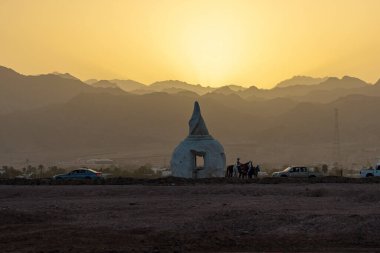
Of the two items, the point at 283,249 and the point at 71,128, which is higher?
the point at 71,128

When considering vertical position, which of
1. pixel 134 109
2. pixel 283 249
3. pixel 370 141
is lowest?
pixel 283 249

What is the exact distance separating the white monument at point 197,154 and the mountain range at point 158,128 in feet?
170

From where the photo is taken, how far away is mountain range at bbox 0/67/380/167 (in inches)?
4220

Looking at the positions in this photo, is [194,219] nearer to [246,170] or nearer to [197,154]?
[246,170]

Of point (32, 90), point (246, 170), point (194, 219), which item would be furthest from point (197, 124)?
point (32, 90)

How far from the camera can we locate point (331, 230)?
18375mm

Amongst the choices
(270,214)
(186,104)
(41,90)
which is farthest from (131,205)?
(41,90)

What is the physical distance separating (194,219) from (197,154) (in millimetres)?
19062

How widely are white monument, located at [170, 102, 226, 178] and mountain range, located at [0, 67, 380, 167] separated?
51794 millimetres

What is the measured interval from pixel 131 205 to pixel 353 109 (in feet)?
373

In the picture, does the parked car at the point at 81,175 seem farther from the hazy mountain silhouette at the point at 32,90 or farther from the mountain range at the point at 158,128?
the hazy mountain silhouette at the point at 32,90

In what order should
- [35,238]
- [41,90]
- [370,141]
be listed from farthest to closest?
[41,90], [370,141], [35,238]

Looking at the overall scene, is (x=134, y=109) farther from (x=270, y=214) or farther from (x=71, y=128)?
(x=270, y=214)

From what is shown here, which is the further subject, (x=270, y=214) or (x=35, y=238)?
(x=270, y=214)
